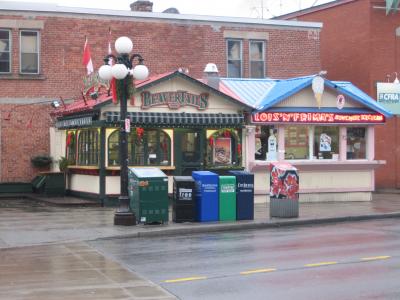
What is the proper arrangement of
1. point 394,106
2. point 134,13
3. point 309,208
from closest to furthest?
A: 1. point 309,208
2. point 134,13
3. point 394,106

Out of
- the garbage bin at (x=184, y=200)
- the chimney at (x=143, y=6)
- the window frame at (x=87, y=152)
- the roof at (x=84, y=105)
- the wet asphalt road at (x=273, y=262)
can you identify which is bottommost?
the wet asphalt road at (x=273, y=262)

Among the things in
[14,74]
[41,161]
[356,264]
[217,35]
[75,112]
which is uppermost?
[217,35]

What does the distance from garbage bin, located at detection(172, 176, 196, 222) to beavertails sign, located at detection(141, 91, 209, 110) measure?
17.3ft

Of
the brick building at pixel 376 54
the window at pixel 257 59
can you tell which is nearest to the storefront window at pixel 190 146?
the window at pixel 257 59

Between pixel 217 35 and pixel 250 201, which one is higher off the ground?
pixel 217 35

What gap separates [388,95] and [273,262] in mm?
18904

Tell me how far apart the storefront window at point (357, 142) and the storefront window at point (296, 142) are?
181cm

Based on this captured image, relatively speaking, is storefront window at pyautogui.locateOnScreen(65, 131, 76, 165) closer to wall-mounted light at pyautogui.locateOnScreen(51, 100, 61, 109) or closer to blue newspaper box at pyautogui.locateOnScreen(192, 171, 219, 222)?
wall-mounted light at pyautogui.locateOnScreen(51, 100, 61, 109)

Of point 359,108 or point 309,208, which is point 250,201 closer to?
point 309,208

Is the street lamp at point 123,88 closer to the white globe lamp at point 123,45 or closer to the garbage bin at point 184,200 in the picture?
the white globe lamp at point 123,45

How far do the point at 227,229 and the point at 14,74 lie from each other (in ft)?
39.8

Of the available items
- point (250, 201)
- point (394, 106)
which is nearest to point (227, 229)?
point (250, 201)

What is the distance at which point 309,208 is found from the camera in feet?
66.7

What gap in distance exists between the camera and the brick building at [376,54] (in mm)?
27953
